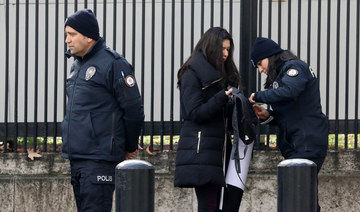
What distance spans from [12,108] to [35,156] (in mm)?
495

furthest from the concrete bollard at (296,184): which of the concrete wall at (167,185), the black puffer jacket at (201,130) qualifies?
the concrete wall at (167,185)

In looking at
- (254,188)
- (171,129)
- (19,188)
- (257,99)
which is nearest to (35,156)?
(19,188)

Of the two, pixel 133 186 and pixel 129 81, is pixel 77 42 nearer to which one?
pixel 129 81

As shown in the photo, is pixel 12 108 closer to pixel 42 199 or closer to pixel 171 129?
pixel 42 199

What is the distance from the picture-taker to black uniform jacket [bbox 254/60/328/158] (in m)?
6.65

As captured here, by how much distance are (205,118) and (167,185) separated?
2.04 meters

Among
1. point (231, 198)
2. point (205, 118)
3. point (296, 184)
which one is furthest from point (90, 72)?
point (296, 184)

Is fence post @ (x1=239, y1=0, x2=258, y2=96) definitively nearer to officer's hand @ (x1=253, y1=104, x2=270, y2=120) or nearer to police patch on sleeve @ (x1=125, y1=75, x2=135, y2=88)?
officer's hand @ (x1=253, y1=104, x2=270, y2=120)

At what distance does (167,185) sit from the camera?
8.38 meters

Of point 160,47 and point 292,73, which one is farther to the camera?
point 160,47

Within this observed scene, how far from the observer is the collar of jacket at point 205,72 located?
6.57 meters

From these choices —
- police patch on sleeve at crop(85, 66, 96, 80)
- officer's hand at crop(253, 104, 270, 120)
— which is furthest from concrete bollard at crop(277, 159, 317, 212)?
officer's hand at crop(253, 104, 270, 120)

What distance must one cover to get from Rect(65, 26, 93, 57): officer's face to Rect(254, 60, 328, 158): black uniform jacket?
4.27ft

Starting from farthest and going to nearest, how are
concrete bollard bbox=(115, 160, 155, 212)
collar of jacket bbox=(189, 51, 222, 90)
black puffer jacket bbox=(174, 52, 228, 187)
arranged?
collar of jacket bbox=(189, 51, 222, 90) → black puffer jacket bbox=(174, 52, 228, 187) → concrete bollard bbox=(115, 160, 155, 212)
